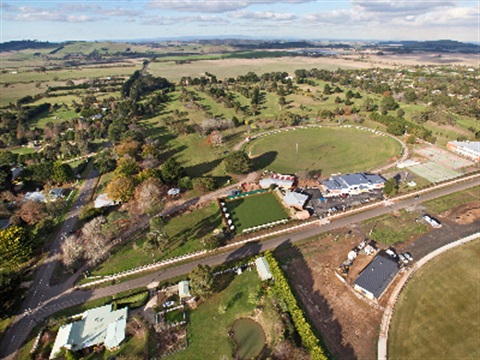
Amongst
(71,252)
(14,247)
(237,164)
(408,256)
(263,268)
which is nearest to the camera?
(263,268)

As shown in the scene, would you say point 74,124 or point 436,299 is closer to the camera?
A: point 436,299

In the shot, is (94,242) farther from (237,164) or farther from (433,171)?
(433,171)

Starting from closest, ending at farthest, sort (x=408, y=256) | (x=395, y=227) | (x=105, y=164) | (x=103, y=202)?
(x=408, y=256)
(x=395, y=227)
(x=103, y=202)
(x=105, y=164)

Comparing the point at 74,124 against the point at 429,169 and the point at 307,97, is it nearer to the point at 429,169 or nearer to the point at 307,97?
the point at 307,97

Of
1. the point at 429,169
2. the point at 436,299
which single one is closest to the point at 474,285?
the point at 436,299

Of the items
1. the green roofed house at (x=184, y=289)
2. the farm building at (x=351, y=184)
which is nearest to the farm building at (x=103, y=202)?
the green roofed house at (x=184, y=289)

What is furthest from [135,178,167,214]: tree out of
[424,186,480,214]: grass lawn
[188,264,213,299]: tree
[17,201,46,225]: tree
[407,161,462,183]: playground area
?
[407,161,462,183]: playground area

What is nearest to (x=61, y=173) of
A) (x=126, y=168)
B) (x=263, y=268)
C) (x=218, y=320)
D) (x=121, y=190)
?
(x=126, y=168)
